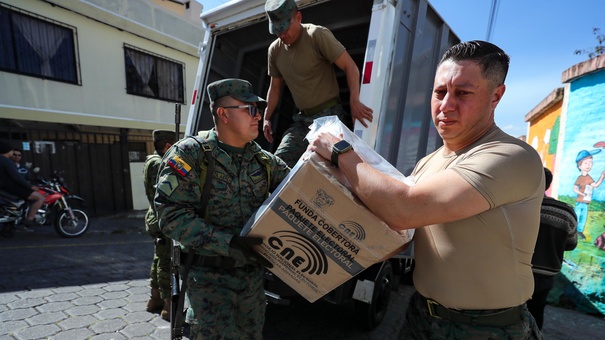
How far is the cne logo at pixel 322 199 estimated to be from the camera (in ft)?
3.76

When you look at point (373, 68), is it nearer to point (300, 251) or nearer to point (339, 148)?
point (339, 148)

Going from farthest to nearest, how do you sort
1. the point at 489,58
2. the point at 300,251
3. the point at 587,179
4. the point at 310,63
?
the point at 587,179
the point at 310,63
the point at 300,251
the point at 489,58

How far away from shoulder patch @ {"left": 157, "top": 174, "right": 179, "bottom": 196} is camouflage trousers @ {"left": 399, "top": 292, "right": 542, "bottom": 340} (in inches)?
→ 48.6

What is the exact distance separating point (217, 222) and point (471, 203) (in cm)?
122

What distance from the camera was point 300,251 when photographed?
129cm

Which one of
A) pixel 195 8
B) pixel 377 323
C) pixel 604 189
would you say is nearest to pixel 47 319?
pixel 377 323

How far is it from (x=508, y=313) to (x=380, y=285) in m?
1.85

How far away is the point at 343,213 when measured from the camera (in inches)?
45.1

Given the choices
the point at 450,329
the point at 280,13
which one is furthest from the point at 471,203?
the point at 280,13

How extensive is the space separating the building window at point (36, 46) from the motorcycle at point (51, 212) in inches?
103

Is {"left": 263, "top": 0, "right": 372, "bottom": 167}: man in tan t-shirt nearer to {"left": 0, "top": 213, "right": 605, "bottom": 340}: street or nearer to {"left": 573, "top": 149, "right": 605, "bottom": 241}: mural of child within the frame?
{"left": 0, "top": 213, "right": 605, "bottom": 340}: street

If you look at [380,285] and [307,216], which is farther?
[380,285]

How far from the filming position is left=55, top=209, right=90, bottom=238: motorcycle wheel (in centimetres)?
600

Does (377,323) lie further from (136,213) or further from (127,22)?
(127,22)
